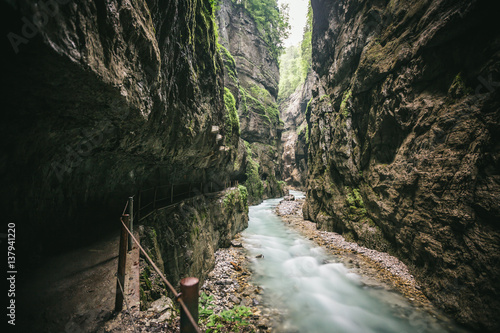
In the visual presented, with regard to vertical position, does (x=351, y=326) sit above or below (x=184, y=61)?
below

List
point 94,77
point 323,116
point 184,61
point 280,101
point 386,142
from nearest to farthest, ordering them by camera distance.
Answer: point 94,77, point 184,61, point 386,142, point 323,116, point 280,101

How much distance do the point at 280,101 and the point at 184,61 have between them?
58551 millimetres

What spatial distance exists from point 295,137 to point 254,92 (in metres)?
19.4

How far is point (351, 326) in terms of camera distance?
18.3 feet

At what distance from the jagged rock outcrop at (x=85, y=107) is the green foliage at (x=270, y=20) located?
39.3 m

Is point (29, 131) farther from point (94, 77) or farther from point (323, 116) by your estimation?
point (323, 116)

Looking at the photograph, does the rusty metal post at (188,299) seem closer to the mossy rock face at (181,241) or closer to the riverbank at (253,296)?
the riverbank at (253,296)

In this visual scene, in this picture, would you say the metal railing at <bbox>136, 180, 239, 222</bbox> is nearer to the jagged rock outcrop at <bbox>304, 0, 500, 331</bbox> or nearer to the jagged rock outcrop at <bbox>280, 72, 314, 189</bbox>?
the jagged rock outcrop at <bbox>304, 0, 500, 331</bbox>

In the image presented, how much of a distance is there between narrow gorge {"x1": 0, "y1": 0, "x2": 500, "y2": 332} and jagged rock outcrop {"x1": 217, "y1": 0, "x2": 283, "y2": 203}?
18658mm

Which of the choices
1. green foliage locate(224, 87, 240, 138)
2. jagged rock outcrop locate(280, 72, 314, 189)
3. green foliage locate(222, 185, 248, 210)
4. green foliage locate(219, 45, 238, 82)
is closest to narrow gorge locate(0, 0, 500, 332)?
green foliage locate(222, 185, 248, 210)

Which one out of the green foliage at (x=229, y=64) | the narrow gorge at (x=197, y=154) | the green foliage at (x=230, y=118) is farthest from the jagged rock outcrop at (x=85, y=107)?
the green foliage at (x=229, y=64)

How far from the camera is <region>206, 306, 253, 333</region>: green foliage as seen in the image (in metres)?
4.32

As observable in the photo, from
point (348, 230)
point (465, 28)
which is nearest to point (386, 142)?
point (465, 28)

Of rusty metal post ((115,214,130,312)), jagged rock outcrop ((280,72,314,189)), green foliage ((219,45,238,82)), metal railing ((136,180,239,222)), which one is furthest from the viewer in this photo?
jagged rock outcrop ((280,72,314,189))
